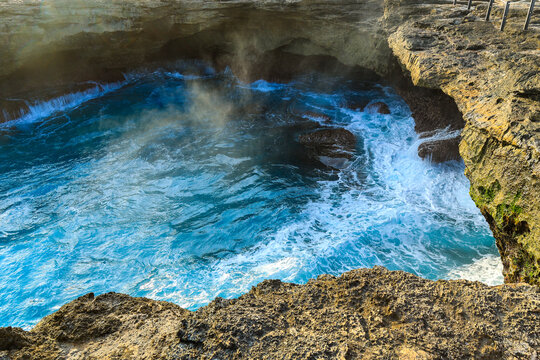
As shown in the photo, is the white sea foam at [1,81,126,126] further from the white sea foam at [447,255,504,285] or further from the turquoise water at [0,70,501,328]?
the white sea foam at [447,255,504,285]

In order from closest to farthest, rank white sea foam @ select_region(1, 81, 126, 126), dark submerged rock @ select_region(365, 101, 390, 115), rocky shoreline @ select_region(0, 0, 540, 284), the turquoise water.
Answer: rocky shoreline @ select_region(0, 0, 540, 284) → the turquoise water → white sea foam @ select_region(1, 81, 126, 126) → dark submerged rock @ select_region(365, 101, 390, 115)

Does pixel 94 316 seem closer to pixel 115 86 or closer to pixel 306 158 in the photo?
pixel 306 158

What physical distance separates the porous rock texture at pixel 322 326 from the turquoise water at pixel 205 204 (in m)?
2.65

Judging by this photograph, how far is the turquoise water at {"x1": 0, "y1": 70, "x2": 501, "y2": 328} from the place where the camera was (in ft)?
18.2

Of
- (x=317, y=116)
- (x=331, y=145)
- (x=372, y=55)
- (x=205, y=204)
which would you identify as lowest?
(x=205, y=204)

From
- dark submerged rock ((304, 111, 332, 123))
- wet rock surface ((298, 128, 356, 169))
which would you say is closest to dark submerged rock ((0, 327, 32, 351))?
wet rock surface ((298, 128, 356, 169))

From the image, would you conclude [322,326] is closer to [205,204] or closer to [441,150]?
[205,204]

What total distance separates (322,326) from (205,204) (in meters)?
5.40

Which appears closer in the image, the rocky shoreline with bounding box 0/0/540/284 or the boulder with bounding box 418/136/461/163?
the rocky shoreline with bounding box 0/0/540/284

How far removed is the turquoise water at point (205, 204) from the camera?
5.54 m

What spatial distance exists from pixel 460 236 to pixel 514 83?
3.08 metres

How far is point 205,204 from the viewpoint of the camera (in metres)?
7.34

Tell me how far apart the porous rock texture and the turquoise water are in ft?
8.68

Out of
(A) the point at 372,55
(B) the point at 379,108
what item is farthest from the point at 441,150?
(A) the point at 372,55
